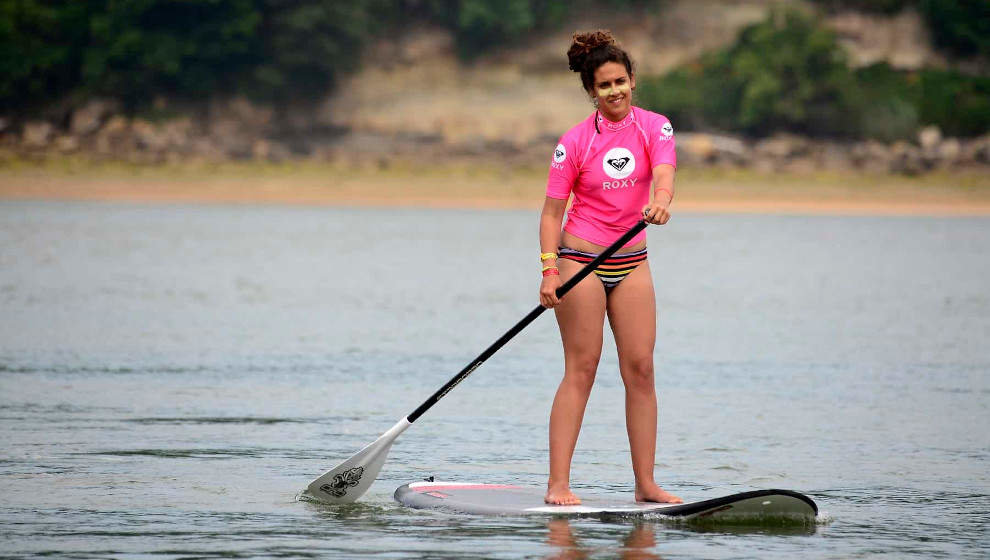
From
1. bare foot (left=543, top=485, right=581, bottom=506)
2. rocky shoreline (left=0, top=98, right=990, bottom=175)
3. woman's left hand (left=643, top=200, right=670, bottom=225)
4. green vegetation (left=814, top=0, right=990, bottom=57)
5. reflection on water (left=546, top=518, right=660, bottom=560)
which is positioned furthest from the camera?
green vegetation (left=814, top=0, right=990, bottom=57)

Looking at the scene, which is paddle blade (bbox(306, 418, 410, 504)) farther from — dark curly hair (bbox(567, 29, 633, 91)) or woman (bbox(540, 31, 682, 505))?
dark curly hair (bbox(567, 29, 633, 91))

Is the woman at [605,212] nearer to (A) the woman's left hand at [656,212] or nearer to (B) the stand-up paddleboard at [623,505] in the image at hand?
(A) the woman's left hand at [656,212]

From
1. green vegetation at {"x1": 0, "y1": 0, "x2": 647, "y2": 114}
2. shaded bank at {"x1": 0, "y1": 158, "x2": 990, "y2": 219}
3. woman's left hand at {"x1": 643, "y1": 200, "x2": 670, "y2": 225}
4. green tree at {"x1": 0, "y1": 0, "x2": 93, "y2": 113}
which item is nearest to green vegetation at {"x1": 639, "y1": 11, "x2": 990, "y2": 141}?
shaded bank at {"x1": 0, "y1": 158, "x2": 990, "y2": 219}

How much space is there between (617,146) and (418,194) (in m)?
39.3

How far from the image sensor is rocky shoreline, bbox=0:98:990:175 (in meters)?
47.9

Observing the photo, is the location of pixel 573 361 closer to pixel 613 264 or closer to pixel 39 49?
pixel 613 264

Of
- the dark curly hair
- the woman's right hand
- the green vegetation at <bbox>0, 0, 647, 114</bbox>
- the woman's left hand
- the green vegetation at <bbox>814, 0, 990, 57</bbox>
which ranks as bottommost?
the woman's right hand

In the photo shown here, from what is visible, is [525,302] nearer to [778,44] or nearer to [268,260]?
[268,260]

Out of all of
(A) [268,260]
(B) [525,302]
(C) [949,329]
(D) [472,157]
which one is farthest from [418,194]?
(C) [949,329]

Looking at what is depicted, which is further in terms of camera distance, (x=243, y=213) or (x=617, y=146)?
(x=243, y=213)

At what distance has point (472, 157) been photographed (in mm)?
48531

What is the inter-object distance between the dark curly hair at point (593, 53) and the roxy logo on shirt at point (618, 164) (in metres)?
0.29

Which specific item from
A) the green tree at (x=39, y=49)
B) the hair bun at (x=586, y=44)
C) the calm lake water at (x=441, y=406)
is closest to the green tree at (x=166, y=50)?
the green tree at (x=39, y=49)

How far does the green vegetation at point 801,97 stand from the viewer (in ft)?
161
